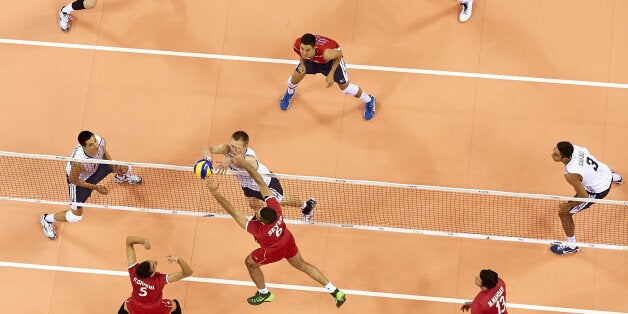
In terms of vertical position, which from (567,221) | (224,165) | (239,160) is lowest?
(567,221)

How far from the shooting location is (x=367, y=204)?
1267 cm

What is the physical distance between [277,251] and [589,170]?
Result: 207 inches

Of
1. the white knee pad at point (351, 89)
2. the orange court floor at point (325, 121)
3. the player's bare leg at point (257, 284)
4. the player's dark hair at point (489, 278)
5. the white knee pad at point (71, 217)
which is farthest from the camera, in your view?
the white knee pad at point (351, 89)

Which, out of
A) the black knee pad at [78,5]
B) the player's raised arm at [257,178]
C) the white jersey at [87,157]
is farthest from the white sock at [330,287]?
the black knee pad at [78,5]

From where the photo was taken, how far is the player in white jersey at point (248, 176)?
10766 mm

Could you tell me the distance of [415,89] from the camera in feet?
43.8

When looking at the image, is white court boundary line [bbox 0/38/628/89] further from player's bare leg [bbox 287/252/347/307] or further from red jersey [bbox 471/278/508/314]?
red jersey [bbox 471/278/508/314]

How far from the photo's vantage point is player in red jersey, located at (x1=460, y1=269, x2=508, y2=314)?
387 inches

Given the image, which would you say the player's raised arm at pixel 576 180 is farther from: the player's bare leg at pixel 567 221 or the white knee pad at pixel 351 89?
the white knee pad at pixel 351 89

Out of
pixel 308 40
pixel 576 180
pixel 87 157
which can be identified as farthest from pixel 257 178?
pixel 576 180

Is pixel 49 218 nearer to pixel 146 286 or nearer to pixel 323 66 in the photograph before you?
pixel 146 286

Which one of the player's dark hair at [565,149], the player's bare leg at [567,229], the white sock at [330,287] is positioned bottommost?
→ the white sock at [330,287]

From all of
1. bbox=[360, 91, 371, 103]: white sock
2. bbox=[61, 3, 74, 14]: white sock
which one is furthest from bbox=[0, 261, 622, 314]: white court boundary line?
bbox=[61, 3, 74, 14]: white sock

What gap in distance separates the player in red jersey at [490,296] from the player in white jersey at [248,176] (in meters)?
3.53
